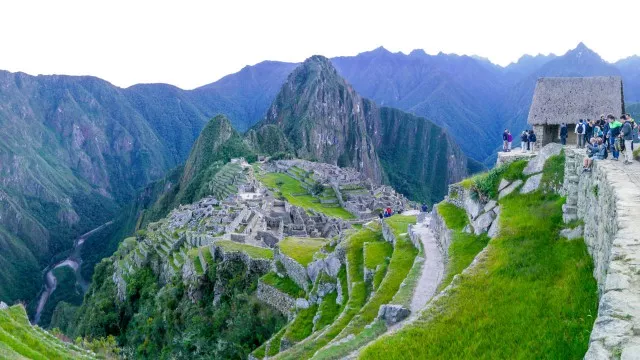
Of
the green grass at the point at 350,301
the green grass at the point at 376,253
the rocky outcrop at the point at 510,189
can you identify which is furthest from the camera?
the green grass at the point at 376,253

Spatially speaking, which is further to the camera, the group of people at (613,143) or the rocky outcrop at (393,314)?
the group of people at (613,143)

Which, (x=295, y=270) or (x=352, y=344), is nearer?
(x=352, y=344)

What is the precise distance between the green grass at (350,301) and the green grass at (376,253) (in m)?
0.41

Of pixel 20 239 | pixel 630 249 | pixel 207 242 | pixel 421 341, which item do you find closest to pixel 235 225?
pixel 207 242

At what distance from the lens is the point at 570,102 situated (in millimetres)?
28188

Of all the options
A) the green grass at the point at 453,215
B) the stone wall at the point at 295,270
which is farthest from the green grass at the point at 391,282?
the stone wall at the point at 295,270

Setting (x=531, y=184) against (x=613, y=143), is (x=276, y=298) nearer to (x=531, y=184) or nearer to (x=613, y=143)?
(x=531, y=184)

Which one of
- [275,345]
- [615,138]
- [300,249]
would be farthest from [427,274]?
[300,249]

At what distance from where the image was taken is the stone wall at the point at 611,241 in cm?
618

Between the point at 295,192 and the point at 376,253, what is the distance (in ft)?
225

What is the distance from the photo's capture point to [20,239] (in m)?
189

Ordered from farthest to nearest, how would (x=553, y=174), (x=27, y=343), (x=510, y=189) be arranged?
(x=27, y=343), (x=510, y=189), (x=553, y=174)

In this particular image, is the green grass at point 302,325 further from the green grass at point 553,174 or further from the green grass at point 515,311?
the green grass at point 553,174

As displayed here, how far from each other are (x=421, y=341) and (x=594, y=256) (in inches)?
161
